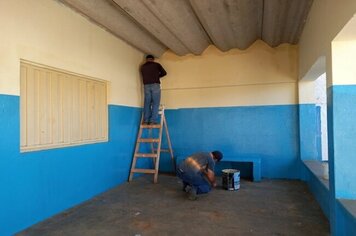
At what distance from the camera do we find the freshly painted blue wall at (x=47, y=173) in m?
2.92

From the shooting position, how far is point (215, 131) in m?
6.05

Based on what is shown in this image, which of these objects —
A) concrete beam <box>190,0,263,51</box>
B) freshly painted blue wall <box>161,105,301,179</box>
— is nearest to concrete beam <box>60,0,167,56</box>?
concrete beam <box>190,0,263,51</box>

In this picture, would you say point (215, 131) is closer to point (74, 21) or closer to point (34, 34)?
point (74, 21)

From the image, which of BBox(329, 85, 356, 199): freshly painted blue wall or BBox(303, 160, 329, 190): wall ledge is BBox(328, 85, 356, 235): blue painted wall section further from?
BBox(303, 160, 329, 190): wall ledge

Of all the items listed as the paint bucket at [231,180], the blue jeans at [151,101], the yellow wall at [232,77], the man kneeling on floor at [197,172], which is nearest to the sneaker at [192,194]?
the man kneeling on floor at [197,172]

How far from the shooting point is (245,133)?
5.85 m

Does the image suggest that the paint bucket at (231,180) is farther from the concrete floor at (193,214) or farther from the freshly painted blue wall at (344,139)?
the freshly painted blue wall at (344,139)

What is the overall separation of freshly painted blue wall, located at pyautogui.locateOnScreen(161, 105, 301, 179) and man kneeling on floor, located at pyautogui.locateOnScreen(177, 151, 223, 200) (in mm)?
1651

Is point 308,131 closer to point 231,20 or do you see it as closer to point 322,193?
point 322,193

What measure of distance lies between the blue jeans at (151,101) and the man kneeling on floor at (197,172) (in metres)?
1.75

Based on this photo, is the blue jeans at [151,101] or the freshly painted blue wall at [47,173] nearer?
the freshly painted blue wall at [47,173]

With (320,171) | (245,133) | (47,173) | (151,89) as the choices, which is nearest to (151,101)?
(151,89)

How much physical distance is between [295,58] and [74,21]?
429 centimetres

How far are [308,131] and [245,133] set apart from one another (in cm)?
124
